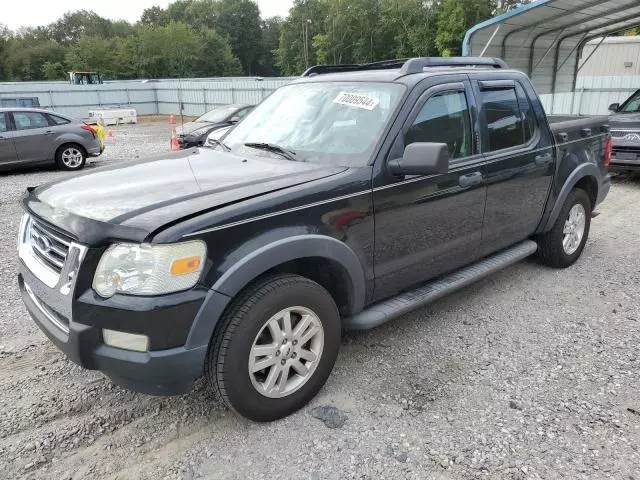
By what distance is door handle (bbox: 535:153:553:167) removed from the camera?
441 cm

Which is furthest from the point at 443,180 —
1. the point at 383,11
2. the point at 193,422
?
the point at 383,11

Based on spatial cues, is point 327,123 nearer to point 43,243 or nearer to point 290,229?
point 290,229

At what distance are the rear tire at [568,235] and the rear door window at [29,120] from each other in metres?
11.2

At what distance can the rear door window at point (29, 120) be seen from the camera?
37.3 feet

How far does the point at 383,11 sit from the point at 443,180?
206ft

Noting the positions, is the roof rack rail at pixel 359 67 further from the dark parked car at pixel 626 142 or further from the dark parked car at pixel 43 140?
the dark parked car at pixel 43 140

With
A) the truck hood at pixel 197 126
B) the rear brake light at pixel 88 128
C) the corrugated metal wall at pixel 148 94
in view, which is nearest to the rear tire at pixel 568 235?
the truck hood at pixel 197 126

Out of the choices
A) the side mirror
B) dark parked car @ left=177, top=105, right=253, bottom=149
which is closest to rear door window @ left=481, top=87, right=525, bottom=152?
the side mirror

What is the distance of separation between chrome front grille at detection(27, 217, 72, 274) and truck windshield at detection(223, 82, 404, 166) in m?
1.39

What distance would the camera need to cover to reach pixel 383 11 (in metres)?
60.0

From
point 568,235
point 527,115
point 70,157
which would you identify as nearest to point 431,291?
point 527,115

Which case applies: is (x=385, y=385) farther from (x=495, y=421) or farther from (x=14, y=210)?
(x=14, y=210)

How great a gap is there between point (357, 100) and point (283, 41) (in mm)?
80160

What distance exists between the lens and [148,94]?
3284cm
